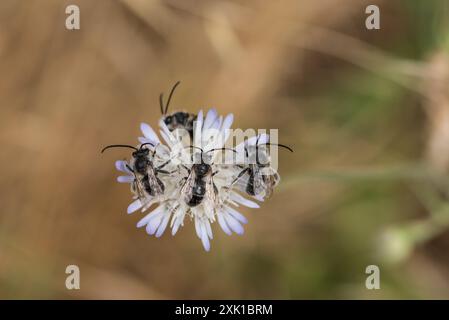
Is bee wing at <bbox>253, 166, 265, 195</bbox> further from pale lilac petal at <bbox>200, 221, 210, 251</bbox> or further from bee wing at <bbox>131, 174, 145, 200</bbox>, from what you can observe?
bee wing at <bbox>131, 174, 145, 200</bbox>

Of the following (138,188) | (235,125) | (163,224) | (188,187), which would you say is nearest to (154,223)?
(163,224)

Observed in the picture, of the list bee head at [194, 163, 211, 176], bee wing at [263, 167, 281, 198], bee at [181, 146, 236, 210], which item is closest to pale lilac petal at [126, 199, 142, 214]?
bee at [181, 146, 236, 210]

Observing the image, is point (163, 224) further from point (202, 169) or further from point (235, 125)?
point (235, 125)

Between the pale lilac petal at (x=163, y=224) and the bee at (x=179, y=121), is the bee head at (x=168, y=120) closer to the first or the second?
the bee at (x=179, y=121)

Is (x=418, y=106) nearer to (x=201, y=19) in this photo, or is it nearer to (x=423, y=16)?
(x=423, y=16)

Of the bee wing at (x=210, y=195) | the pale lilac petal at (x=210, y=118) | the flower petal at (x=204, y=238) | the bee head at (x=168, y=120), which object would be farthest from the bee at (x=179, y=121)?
the flower petal at (x=204, y=238)

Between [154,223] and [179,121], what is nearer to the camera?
[154,223]

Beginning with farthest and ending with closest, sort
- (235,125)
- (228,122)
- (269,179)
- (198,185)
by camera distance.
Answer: (235,125)
(228,122)
(269,179)
(198,185)
